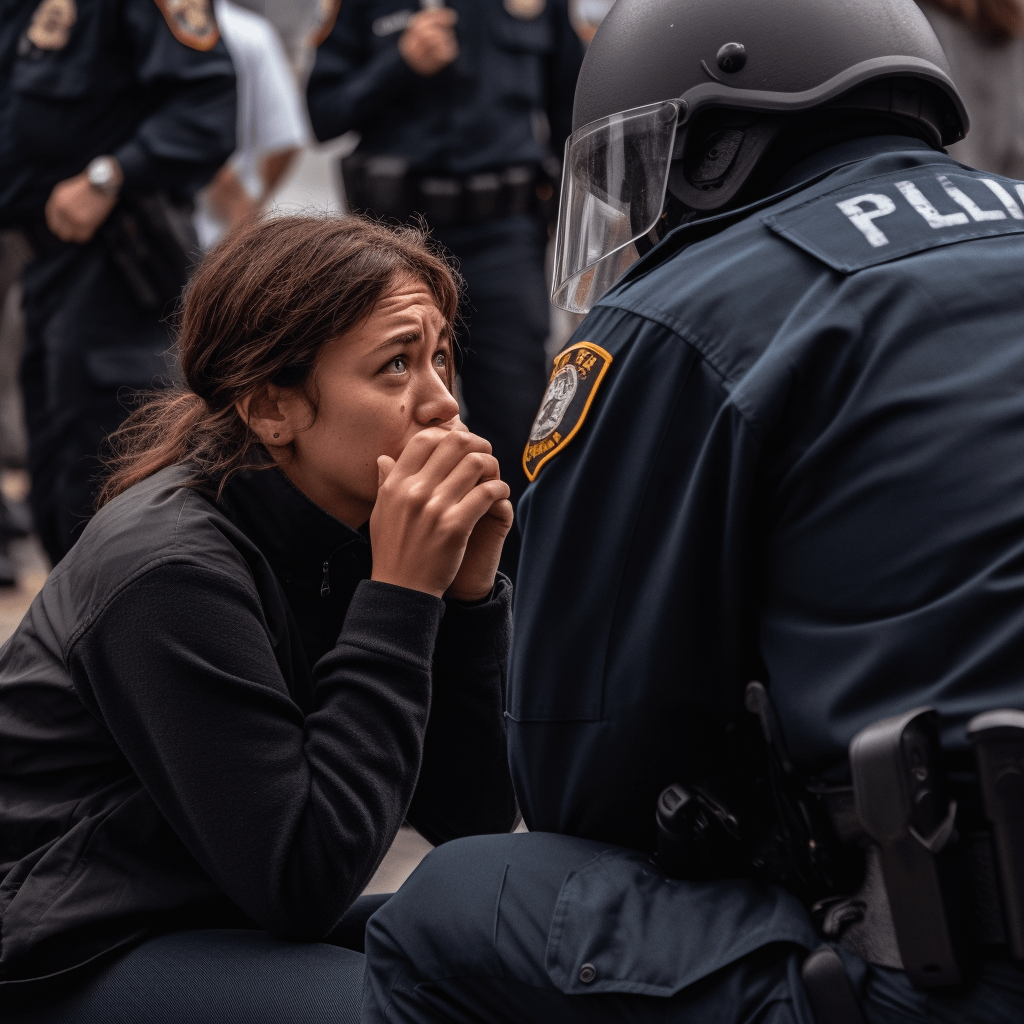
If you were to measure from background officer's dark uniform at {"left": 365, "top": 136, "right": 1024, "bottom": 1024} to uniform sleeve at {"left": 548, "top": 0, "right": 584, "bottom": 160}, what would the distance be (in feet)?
10.9

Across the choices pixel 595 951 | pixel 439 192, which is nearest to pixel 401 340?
pixel 595 951

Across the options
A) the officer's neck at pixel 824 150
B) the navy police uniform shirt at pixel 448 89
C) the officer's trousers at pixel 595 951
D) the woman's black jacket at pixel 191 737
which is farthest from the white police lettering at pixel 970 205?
the navy police uniform shirt at pixel 448 89

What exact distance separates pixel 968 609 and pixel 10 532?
413 centimetres

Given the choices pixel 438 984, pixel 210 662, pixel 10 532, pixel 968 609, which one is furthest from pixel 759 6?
pixel 10 532

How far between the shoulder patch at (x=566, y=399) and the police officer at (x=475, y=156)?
2814 millimetres

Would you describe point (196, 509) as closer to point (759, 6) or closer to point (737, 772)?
point (737, 772)

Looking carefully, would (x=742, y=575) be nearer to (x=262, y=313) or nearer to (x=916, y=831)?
(x=916, y=831)

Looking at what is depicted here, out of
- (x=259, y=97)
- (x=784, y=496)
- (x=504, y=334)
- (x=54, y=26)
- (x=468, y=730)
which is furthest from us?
(x=259, y=97)

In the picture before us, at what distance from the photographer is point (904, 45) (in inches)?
65.4

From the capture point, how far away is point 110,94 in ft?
13.5

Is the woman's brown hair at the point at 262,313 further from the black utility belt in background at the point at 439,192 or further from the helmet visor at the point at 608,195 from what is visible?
the black utility belt in background at the point at 439,192

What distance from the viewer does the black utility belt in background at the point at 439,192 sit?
4.43 m

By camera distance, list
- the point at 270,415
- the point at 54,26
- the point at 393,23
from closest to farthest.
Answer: the point at 270,415 → the point at 54,26 → the point at 393,23

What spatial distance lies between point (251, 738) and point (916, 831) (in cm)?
78
